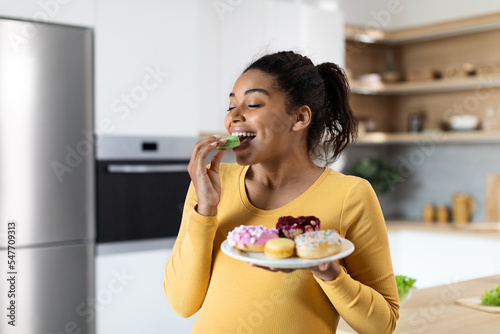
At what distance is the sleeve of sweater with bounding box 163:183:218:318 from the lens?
123cm

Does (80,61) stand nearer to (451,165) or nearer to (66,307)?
(66,307)

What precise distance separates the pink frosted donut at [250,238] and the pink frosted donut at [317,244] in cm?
6

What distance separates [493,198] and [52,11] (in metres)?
2.98

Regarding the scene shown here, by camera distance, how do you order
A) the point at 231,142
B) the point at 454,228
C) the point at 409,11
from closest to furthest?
the point at 231,142 → the point at 454,228 → the point at 409,11

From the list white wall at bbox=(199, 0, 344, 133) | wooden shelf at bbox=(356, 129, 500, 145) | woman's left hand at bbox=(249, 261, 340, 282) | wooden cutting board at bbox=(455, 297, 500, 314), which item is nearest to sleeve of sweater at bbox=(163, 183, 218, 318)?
woman's left hand at bbox=(249, 261, 340, 282)

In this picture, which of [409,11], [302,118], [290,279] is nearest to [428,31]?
[409,11]

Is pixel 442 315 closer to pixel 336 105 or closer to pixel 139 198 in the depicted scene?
pixel 336 105

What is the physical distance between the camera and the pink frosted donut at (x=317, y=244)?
1047 mm

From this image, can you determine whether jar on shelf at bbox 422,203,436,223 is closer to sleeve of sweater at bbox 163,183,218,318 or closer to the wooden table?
the wooden table

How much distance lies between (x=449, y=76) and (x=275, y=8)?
52.7 inches

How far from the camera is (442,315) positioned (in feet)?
5.73

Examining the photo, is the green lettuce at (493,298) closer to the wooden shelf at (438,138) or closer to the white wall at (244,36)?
the white wall at (244,36)

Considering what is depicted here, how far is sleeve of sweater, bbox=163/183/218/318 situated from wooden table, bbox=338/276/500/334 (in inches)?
19.6

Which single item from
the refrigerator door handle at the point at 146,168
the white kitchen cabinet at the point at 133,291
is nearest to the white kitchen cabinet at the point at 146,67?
the refrigerator door handle at the point at 146,168
